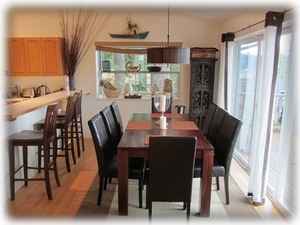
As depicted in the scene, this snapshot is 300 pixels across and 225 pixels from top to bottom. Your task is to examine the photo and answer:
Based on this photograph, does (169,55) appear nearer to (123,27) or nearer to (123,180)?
(123,180)

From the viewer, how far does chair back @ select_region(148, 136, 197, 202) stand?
6.84 feet

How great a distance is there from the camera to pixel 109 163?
2676mm

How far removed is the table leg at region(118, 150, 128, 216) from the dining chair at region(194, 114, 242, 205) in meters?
0.71

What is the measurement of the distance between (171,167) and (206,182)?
0.52 m

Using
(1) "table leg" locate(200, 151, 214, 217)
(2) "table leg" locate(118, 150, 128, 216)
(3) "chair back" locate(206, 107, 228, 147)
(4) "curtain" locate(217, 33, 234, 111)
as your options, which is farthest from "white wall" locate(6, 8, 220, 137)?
(2) "table leg" locate(118, 150, 128, 216)

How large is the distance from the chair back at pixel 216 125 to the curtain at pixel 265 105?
422 millimetres

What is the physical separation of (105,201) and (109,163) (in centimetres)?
46

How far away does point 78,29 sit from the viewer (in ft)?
16.4

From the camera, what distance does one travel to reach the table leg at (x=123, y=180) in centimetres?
240

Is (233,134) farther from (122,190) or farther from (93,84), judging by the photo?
(93,84)

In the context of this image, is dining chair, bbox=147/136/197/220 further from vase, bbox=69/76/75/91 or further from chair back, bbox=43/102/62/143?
vase, bbox=69/76/75/91

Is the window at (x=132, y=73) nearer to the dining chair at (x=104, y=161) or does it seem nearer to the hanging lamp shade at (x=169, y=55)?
the hanging lamp shade at (x=169, y=55)

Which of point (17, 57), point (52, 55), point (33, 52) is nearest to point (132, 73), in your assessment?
point (52, 55)

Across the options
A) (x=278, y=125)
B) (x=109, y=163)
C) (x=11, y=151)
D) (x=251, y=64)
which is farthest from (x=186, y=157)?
(x=251, y=64)
